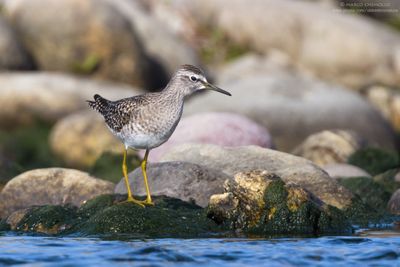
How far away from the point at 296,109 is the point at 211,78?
17.3 ft

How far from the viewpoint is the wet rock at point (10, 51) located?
22.4 m

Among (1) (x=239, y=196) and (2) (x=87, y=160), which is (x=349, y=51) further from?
(1) (x=239, y=196)

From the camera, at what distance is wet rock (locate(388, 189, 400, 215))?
528 inches

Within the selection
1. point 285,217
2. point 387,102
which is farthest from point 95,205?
point 387,102

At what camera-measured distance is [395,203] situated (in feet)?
44.2

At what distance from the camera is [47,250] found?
10.5 metres

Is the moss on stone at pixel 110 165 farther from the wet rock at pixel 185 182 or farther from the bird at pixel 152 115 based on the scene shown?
the bird at pixel 152 115

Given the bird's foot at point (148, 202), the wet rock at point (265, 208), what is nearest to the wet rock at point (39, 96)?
the bird's foot at point (148, 202)

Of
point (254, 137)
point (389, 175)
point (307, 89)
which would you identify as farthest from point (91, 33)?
point (389, 175)

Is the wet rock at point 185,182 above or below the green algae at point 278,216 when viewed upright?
above

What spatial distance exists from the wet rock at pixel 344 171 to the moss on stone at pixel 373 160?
1305 millimetres

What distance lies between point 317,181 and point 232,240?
238cm

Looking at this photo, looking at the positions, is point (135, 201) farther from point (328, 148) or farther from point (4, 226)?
point (328, 148)

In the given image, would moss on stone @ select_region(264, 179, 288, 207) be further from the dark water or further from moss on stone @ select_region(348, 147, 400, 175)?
moss on stone @ select_region(348, 147, 400, 175)
